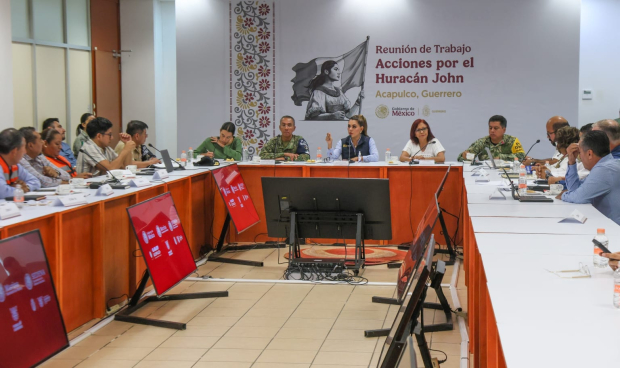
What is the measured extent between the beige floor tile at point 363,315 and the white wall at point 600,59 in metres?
6.98

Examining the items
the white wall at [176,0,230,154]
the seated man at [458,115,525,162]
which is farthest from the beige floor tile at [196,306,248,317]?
the white wall at [176,0,230,154]

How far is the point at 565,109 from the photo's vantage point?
925cm

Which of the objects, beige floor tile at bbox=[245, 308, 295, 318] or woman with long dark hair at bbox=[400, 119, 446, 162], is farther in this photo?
woman with long dark hair at bbox=[400, 119, 446, 162]

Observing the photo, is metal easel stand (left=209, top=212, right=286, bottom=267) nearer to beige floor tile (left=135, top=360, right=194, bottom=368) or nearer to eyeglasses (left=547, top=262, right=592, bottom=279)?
beige floor tile (left=135, top=360, right=194, bottom=368)

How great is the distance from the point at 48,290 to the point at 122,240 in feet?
6.04

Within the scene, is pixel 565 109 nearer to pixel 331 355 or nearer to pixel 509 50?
pixel 509 50

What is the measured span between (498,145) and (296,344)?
4721 mm

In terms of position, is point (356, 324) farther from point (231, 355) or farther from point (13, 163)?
point (13, 163)

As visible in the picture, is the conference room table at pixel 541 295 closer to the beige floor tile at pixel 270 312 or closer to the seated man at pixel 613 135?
the seated man at pixel 613 135

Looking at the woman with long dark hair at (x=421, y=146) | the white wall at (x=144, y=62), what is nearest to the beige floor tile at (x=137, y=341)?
the woman with long dark hair at (x=421, y=146)

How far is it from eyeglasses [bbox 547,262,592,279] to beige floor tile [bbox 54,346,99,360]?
8.73 feet

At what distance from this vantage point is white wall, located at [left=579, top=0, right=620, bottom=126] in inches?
411

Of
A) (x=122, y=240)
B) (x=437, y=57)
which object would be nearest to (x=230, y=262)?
(x=122, y=240)

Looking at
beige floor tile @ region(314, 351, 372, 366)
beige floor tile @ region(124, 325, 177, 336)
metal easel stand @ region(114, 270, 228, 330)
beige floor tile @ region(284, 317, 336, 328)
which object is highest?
metal easel stand @ region(114, 270, 228, 330)
